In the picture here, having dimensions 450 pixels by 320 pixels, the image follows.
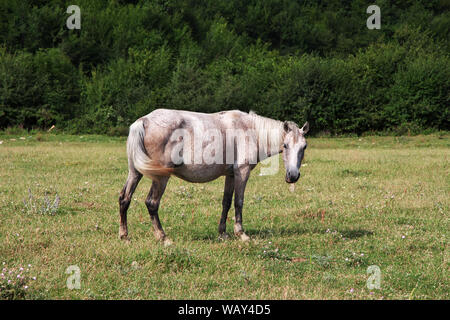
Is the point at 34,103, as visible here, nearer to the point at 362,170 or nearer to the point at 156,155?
the point at 362,170

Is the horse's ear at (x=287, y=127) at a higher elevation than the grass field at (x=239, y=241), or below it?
higher

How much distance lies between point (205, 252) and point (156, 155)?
1871mm

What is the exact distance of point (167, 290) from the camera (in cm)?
596

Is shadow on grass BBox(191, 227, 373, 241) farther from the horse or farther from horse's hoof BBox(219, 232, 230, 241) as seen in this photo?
the horse

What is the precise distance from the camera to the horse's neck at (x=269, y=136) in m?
8.84

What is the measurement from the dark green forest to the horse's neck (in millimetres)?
28546

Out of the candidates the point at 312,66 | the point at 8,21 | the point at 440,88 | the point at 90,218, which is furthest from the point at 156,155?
the point at 8,21

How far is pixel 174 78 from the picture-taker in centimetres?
4006

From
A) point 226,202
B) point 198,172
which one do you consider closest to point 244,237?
point 226,202

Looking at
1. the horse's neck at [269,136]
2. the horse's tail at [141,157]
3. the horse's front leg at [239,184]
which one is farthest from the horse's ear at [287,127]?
the horse's tail at [141,157]

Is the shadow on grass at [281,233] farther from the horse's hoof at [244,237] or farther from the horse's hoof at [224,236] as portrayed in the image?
the horse's hoof at [244,237]

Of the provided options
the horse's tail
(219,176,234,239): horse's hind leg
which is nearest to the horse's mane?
(219,176,234,239): horse's hind leg

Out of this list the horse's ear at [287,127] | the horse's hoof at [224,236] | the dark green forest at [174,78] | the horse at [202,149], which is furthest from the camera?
the dark green forest at [174,78]

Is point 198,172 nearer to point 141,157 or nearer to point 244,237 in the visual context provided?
point 141,157
